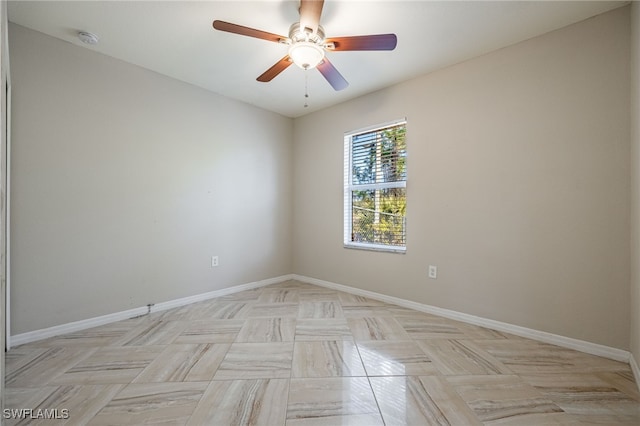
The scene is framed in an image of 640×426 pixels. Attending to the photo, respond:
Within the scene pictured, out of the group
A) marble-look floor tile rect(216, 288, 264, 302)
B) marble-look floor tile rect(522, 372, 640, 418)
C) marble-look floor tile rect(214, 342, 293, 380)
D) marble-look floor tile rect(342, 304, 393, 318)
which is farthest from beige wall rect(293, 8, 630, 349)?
marble-look floor tile rect(214, 342, 293, 380)

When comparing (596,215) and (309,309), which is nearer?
(596,215)

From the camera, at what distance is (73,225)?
2354 mm

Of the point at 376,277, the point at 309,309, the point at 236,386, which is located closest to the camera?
the point at 236,386

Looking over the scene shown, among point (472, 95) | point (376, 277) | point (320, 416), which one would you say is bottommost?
point (320, 416)

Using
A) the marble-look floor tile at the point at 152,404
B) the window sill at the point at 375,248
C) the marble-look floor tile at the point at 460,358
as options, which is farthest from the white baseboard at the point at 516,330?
the marble-look floor tile at the point at 152,404

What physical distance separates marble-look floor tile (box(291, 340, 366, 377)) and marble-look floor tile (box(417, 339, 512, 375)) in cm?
55

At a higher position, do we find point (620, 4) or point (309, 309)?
point (620, 4)

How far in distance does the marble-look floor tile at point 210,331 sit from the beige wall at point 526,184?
166cm

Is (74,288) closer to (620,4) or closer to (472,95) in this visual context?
(472,95)

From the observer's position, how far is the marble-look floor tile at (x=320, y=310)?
2731 mm

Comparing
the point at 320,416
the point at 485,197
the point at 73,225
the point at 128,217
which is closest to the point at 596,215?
the point at 485,197

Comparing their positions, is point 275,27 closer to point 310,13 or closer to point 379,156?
point 310,13

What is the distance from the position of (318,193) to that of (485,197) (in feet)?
6.70

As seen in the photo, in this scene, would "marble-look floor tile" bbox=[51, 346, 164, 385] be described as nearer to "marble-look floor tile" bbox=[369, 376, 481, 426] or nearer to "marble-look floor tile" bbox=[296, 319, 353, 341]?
"marble-look floor tile" bbox=[296, 319, 353, 341]
